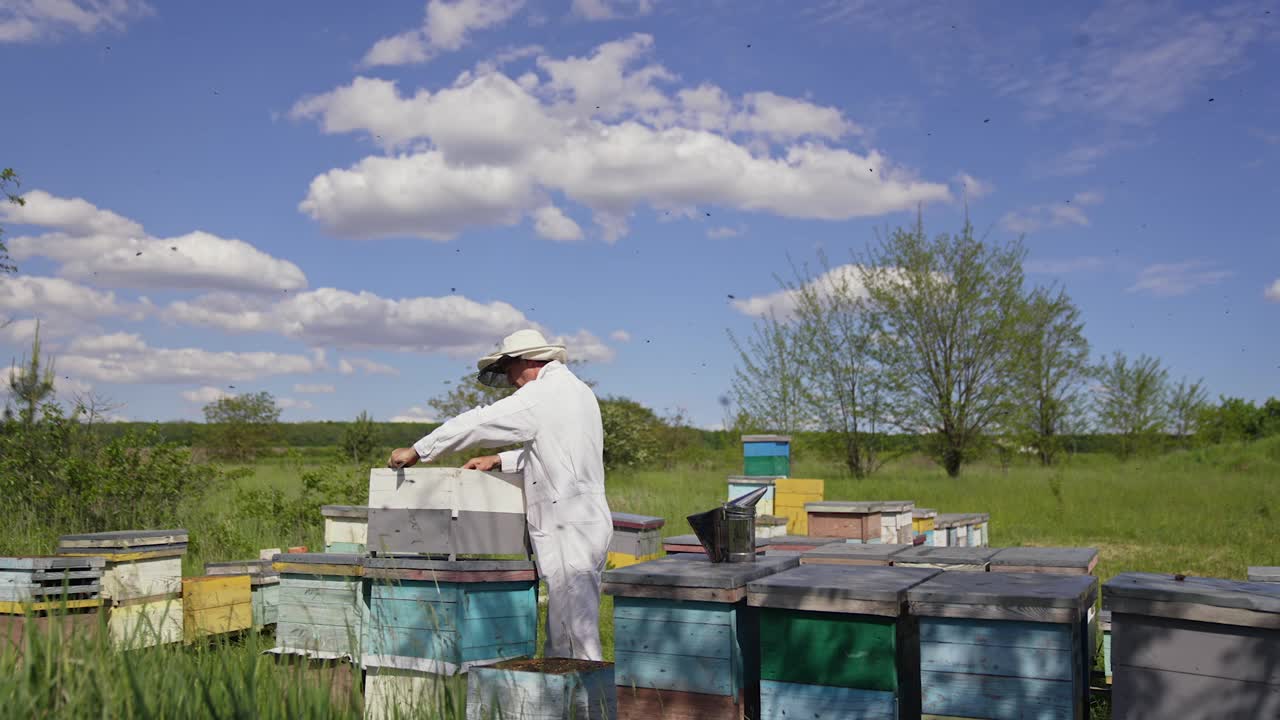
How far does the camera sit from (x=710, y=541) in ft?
13.1

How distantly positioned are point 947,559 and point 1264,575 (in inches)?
55.0

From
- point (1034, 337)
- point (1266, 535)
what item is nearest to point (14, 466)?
point (1266, 535)

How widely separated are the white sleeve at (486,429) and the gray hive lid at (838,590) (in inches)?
53.5

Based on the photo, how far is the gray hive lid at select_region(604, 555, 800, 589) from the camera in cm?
342

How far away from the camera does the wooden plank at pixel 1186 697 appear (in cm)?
281

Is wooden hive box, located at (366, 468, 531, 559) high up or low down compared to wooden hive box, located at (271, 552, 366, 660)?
up

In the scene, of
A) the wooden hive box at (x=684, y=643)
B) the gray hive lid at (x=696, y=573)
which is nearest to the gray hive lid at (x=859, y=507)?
the gray hive lid at (x=696, y=573)

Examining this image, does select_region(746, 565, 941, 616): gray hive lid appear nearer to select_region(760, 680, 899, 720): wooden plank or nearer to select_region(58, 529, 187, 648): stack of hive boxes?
select_region(760, 680, 899, 720): wooden plank

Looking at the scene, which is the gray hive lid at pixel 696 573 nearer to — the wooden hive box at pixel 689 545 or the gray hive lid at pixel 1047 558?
the gray hive lid at pixel 1047 558

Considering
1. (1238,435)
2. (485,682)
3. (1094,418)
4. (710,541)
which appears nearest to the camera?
(485,682)

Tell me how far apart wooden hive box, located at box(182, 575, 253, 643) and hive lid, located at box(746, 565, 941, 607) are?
3.27 meters

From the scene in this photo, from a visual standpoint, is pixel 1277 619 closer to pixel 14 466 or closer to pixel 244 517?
pixel 244 517

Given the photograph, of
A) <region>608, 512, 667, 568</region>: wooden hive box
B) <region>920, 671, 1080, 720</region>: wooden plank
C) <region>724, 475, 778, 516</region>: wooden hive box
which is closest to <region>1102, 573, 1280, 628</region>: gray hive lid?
<region>920, 671, 1080, 720</region>: wooden plank

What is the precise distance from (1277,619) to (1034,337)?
939 inches
